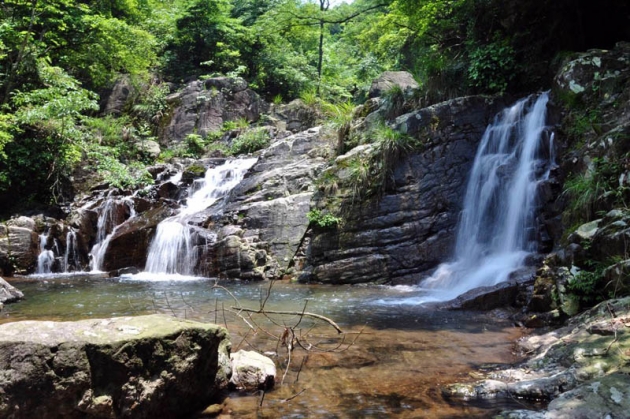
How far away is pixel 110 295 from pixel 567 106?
1016 cm

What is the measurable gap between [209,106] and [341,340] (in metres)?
19.0

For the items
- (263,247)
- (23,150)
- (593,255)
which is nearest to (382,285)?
(263,247)

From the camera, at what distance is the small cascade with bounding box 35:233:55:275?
43.7 feet

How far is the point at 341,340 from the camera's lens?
19.5ft

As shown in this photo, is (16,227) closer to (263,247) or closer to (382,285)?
(263,247)

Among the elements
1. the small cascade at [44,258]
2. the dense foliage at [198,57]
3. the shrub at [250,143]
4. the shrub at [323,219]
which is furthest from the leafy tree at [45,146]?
the shrub at [323,219]

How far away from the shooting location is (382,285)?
1080 cm

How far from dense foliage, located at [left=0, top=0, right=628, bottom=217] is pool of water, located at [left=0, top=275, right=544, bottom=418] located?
6426 millimetres

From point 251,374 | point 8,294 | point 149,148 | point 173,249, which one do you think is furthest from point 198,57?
point 251,374

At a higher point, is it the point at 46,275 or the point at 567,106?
the point at 567,106

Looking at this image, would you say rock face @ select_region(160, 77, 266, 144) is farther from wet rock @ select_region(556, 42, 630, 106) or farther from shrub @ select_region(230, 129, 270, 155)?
wet rock @ select_region(556, 42, 630, 106)

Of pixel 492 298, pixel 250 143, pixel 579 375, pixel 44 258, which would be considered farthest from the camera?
pixel 250 143

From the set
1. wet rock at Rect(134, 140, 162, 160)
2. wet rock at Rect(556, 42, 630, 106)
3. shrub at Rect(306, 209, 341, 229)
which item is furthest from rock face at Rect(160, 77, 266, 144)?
wet rock at Rect(556, 42, 630, 106)

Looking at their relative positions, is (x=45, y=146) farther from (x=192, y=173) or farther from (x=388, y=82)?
(x=388, y=82)
